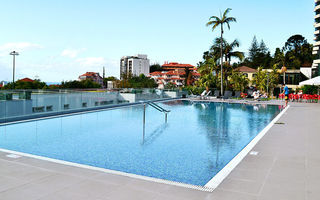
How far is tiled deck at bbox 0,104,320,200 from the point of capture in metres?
3.93

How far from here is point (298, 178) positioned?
15.4ft

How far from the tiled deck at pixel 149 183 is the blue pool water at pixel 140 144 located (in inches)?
38.4

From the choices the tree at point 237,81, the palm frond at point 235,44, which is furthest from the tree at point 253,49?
the palm frond at point 235,44

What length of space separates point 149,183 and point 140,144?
3.89 metres

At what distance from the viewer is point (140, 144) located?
8.31m

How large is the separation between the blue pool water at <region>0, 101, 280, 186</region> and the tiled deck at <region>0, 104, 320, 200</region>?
0.97m

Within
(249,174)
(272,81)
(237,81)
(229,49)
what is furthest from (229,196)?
(272,81)

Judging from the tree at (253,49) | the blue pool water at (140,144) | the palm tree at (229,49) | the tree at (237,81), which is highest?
the tree at (253,49)

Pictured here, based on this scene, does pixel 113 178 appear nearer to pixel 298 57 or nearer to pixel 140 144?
pixel 140 144

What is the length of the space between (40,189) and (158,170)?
8.18 feet

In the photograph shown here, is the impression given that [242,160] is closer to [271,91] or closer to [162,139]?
[162,139]

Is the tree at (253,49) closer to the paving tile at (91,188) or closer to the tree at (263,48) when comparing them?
the tree at (263,48)

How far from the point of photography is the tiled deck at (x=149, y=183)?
12.9 ft

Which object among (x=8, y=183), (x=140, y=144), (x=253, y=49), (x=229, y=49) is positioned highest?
(x=253, y=49)
